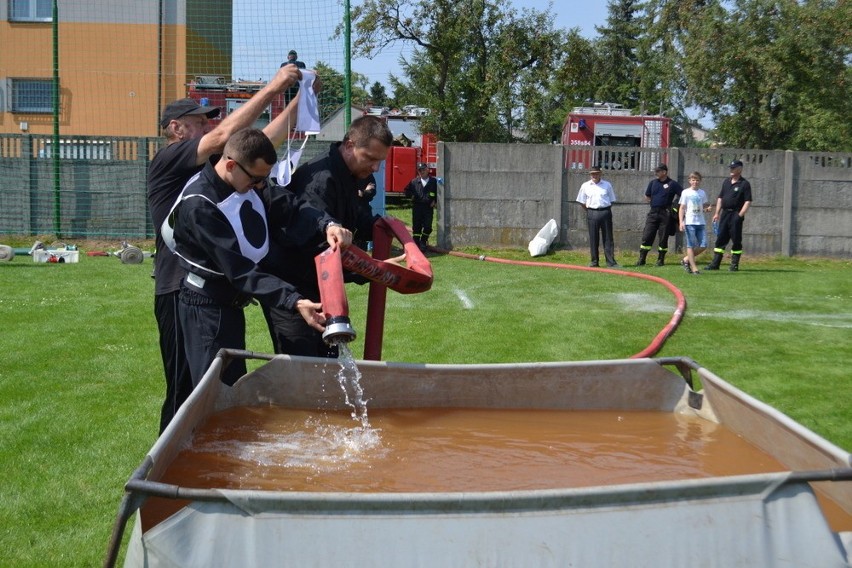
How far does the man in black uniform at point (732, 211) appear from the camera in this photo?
17.3m

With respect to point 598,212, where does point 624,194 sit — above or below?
above

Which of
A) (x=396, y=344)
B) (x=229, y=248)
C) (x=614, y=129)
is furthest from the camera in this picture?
(x=614, y=129)

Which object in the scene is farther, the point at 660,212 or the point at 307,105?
the point at 660,212

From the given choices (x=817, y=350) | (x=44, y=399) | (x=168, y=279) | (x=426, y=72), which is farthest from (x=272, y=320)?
(x=426, y=72)

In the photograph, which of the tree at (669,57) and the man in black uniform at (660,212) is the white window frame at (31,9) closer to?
the man in black uniform at (660,212)

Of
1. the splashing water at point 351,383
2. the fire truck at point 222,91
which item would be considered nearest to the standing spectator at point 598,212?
the fire truck at point 222,91

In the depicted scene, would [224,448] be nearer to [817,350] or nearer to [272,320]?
[272,320]

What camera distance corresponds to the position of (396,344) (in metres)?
8.98

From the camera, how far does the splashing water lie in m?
4.40

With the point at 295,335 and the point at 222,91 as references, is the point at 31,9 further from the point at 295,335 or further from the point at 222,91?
the point at 295,335

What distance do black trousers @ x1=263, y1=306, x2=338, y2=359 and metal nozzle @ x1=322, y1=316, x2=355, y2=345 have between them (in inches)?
32.6

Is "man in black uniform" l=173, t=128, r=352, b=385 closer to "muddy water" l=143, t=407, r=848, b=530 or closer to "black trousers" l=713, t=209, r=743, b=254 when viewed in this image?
"muddy water" l=143, t=407, r=848, b=530

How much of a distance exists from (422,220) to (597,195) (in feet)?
11.9

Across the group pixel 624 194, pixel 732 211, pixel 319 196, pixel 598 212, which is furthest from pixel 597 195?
pixel 319 196
